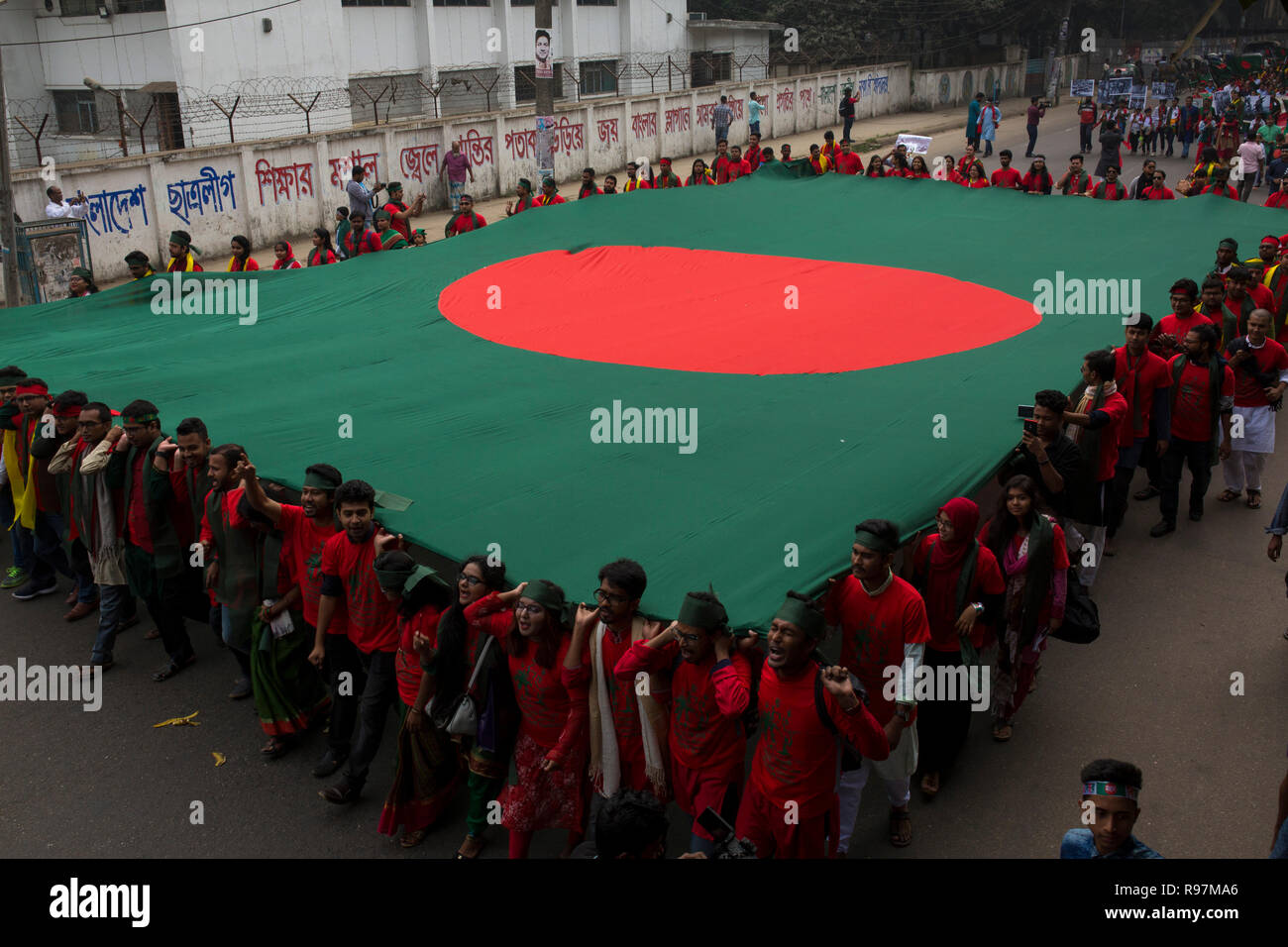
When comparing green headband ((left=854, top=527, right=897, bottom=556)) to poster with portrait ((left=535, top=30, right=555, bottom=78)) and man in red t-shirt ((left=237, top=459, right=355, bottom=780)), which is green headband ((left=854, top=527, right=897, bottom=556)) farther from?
poster with portrait ((left=535, top=30, right=555, bottom=78))

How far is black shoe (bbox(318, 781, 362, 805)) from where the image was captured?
5547 mm

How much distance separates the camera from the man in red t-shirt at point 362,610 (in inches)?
214

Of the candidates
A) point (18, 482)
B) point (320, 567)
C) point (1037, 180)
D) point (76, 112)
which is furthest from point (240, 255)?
point (76, 112)

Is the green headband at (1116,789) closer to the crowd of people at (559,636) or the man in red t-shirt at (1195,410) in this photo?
the crowd of people at (559,636)

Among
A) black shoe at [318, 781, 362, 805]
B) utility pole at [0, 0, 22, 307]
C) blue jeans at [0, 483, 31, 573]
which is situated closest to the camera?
black shoe at [318, 781, 362, 805]

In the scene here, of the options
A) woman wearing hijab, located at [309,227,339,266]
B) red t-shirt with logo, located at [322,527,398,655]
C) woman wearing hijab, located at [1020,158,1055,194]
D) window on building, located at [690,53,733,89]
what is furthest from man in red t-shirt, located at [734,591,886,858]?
window on building, located at [690,53,733,89]

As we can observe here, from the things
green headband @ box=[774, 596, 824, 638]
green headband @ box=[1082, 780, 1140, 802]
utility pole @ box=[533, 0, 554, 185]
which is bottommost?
green headband @ box=[1082, 780, 1140, 802]

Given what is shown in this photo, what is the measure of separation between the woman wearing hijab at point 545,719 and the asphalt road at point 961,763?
1.23 ft

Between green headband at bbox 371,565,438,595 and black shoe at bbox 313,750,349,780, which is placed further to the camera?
black shoe at bbox 313,750,349,780

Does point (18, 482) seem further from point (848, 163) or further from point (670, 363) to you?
point (848, 163)

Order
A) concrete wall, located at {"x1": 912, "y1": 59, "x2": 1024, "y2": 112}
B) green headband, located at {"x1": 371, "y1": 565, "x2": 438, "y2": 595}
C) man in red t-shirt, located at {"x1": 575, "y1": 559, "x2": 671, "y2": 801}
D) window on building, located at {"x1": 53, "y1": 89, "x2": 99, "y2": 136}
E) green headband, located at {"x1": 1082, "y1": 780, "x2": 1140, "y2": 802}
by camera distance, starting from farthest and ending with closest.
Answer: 1. concrete wall, located at {"x1": 912, "y1": 59, "x2": 1024, "y2": 112}
2. window on building, located at {"x1": 53, "y1": 89, "x2": 99, "y2": 136}
3. green headband, located at {"x1": 371, "y1": 565, "x2": 438, "y2": 595}
4. man in red t-shirt, located at {"x1": 575, "y1": 559, "x2": 671, "y2": 801}
5. green headband, located at {"x1": 1082, "y1": 780, "x2": 1140, "y2": 802}

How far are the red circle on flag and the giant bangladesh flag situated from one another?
4cm

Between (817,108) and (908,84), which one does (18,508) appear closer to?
(817,108)

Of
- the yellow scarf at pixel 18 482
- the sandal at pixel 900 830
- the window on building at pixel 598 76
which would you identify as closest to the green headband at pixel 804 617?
the sandal at pixel 900 830
